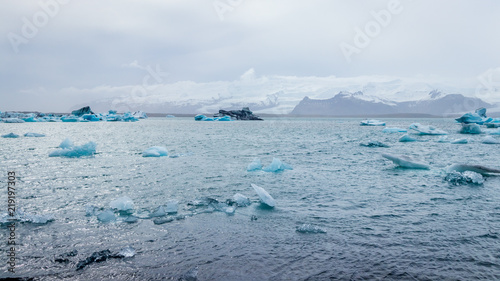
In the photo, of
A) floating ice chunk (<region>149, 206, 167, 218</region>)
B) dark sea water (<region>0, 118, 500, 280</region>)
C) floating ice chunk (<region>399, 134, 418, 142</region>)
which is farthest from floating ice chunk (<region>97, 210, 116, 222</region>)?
floating ice chunk (<region>399, 134, 418, 142</region>)

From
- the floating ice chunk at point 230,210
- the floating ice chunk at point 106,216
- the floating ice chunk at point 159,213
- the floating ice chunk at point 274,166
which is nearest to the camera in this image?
the floating ice chunk at point 106,216

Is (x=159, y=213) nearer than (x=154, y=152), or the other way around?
(x=159, y=213)

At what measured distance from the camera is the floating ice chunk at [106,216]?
22.7 feet

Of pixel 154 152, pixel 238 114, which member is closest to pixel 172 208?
pixel 154 152

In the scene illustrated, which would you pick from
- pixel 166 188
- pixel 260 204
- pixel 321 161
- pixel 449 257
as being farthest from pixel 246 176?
pixel 449 257

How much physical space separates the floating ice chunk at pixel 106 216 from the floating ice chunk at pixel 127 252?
192cm

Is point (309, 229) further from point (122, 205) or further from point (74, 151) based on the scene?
point (74, 151)

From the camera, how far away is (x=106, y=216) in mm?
6980

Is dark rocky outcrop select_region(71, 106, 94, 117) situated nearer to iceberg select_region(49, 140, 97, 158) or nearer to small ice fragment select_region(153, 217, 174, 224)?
iceberg select_region(49, 140, 97, 158)

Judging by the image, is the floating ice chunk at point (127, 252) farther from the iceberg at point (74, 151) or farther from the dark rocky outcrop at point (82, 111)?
the dark rocky outcrop at point (82, 111)

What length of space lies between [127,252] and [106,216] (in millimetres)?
2131

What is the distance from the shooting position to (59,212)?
24.5ft

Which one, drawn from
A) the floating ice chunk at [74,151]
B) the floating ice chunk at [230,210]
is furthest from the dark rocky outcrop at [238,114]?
the floating ice chunk at [230,210]

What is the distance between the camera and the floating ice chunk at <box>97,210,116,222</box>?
22.7ft
